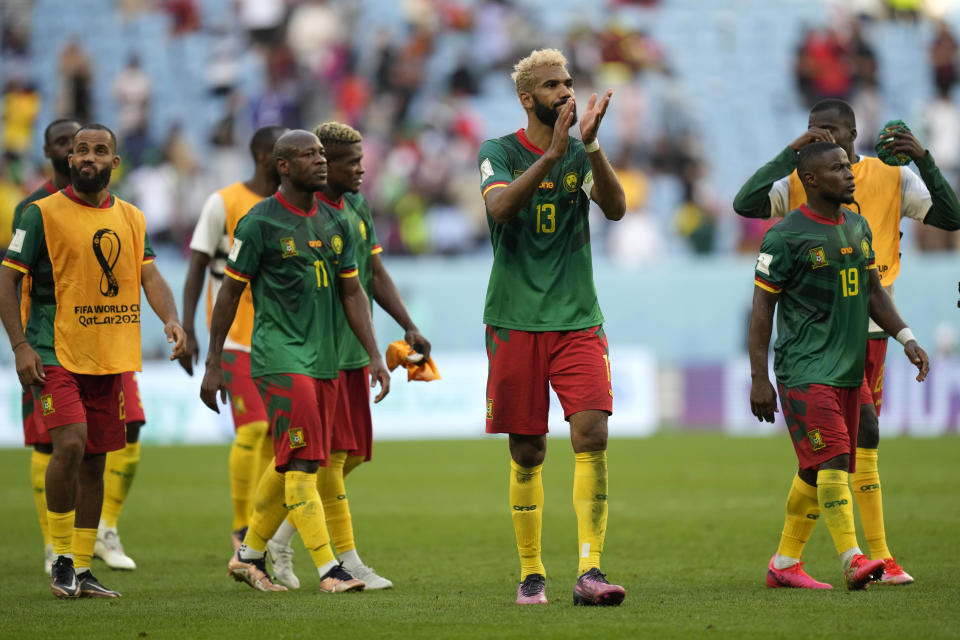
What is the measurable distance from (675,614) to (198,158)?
19.6m

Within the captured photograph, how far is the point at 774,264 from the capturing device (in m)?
7.20

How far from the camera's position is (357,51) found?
25.9m

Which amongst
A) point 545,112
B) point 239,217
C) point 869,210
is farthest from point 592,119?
point 239,217

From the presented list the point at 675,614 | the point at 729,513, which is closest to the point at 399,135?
the point at 729,513

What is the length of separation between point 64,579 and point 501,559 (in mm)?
2939

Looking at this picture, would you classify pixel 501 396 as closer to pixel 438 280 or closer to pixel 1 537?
pixel 1 537

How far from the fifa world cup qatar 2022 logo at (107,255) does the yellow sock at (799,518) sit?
396 cm

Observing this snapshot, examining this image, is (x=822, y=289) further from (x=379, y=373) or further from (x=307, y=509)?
(x=307, y=509)

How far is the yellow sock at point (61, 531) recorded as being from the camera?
7516 mm

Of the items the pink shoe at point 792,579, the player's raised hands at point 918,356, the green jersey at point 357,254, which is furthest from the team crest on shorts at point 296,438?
the player's raised hands at point 918,356

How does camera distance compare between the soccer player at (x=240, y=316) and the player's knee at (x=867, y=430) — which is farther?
the soccer player at (x=240, y=316)

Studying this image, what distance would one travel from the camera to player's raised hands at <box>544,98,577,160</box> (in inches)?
248

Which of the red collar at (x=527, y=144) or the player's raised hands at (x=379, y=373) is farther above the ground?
the red collar at (x=527, y=144)

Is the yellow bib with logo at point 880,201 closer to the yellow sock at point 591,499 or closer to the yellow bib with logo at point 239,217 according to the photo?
the yellow sock at point 591,499
